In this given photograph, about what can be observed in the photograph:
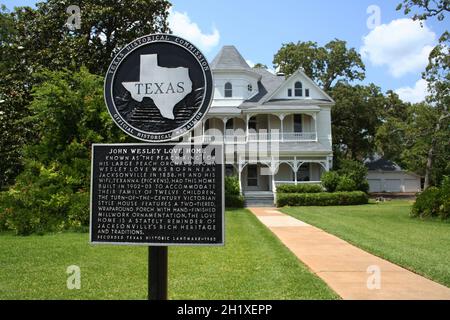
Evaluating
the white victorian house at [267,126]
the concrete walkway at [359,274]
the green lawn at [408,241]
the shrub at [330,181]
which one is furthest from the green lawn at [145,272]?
the white victorian house at [267,126]

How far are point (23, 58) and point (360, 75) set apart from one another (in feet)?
112

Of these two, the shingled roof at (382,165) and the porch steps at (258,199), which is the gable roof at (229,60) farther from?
the shingled roof at (382,165)

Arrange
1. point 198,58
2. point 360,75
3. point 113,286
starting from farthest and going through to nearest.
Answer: point 360,75
point 113,286
point 198,58

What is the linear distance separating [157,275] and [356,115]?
44.2m

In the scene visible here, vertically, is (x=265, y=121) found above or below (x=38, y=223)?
above

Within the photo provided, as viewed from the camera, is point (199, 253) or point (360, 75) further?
point (360, 75)

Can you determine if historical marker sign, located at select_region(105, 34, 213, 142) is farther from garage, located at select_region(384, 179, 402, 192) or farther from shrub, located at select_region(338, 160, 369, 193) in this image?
garage, located at select_region(384, 179, 402, 192)

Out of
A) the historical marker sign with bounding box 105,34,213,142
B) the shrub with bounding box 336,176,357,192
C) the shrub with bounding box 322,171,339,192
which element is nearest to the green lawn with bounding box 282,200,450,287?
the historical marker sign with bounding box 105,34,213,142

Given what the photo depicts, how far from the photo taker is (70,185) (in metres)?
14.7

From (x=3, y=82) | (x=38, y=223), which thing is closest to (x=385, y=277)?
(x=38, y=223)

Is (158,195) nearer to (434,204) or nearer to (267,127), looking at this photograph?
(434,204)

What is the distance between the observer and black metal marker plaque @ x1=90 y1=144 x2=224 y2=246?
14.3 ft

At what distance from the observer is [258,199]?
1185 inches
